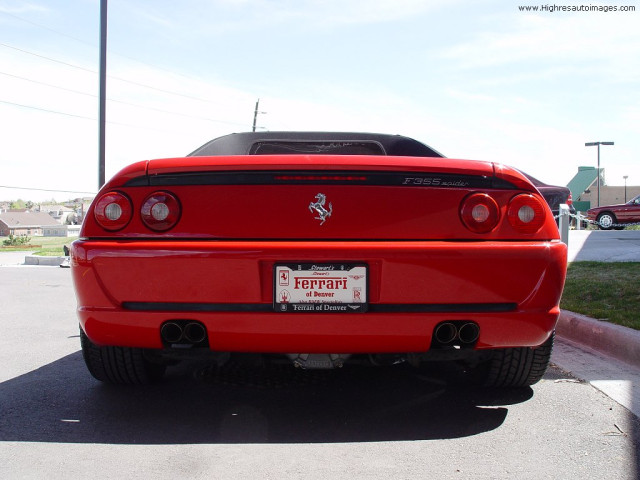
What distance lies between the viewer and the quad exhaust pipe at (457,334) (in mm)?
2555

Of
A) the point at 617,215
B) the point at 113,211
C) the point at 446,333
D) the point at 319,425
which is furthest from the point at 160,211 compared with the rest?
the point at 617,215

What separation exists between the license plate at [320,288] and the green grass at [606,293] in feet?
9.09

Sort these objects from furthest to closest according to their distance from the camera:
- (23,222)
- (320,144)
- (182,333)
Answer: (23,222)
(320,144)
(182,333)

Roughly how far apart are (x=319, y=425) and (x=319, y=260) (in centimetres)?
76

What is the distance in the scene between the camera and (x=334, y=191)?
8.58 feet

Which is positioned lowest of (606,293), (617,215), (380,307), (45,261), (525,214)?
(45,261)

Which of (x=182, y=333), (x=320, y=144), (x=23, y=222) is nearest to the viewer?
(x=182, y=333)

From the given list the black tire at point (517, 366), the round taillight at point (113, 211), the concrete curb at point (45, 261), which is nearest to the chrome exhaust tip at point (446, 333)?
the black tire at point (517, 366)

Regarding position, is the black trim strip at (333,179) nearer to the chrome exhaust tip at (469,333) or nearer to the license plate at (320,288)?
the license plate at (320,288)

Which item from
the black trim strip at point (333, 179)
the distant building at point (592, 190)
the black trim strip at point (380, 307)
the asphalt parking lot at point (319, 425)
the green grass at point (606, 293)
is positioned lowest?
the asphalt parking lot at point (319, 425)

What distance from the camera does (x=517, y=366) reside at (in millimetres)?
3051

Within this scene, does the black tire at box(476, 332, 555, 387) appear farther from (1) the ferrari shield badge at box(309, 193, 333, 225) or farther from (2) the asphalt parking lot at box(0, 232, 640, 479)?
(1) the ferrari shield badge at box(309, 193, 333, 225)

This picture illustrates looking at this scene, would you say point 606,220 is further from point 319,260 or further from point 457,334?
point 319,260

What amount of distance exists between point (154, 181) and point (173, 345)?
0.70 meters
